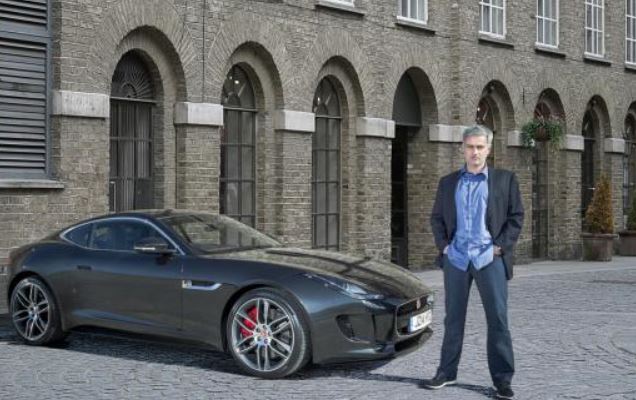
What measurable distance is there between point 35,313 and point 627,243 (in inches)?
730

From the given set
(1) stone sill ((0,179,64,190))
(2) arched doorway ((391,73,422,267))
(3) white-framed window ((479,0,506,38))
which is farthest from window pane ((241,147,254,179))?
(3) white-framed window ((479,0,506,38))

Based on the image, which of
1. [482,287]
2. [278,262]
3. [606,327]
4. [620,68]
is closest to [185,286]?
[278,262]

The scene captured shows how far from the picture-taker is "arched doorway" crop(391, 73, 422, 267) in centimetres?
2027

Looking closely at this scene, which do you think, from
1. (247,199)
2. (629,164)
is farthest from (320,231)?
(629,164)

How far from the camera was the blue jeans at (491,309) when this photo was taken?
23.9 feet

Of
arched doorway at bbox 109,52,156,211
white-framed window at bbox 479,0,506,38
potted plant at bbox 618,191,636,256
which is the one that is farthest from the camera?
potted plant at bbox 618,191,636,256

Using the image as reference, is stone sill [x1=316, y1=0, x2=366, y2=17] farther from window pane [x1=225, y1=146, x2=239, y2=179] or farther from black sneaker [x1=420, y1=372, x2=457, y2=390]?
black sneaker [x1=420, y1=372, x2=457, y2=390]

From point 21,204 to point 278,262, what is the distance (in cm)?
559

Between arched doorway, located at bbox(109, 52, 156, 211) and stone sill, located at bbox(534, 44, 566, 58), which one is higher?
stone sill, located at bbox(534, 44, 566, 58)

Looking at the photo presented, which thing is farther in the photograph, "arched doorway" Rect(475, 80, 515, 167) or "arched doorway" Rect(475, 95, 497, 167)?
"arched doorway" Rect(475, 80, 515, 167)

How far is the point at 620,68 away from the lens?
26.8 m

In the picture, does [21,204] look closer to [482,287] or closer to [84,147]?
[84,147]

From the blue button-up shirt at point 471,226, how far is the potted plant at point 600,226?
16.4 m

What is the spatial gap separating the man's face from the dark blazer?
11cm
